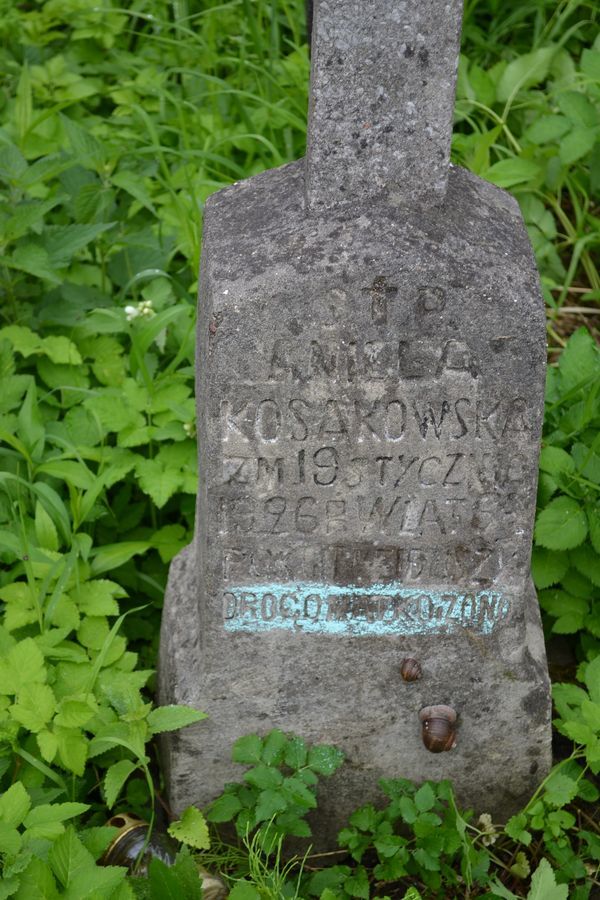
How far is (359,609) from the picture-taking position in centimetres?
226

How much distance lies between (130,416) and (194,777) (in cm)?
A: 90

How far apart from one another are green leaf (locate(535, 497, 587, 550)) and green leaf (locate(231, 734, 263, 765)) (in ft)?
2.60

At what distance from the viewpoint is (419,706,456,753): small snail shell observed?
231 centimetres

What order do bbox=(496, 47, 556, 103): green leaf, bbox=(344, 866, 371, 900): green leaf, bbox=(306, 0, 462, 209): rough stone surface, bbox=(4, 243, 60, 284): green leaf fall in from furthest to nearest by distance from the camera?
bbox=(496, 47, 556, 103): green leaf < bbox=(4, 243, 60, 284): green leaf < bbox=(344, 866, 371, 900): green leaf < bbox=(306, 0, 462, 209): rough stone surface

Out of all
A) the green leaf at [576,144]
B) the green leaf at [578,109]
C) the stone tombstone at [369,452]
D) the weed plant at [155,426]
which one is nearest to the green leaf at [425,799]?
the weed plant at [155,426]

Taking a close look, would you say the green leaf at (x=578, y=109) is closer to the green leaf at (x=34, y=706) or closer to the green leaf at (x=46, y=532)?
the green leaf at (x=46, y=532)

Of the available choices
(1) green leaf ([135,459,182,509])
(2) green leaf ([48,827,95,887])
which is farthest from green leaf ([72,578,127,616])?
(2) green leaf ([48,827,95,887])

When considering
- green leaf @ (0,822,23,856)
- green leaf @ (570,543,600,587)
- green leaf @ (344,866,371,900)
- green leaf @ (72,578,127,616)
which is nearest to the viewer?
green leaf @ (0,822,23,856)

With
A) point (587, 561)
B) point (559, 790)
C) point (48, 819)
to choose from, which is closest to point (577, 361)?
point (587, 561)

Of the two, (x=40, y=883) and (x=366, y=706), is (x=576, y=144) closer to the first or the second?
(x=366, y=706)

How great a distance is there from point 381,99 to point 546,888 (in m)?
1.39

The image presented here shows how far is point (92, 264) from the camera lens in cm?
347

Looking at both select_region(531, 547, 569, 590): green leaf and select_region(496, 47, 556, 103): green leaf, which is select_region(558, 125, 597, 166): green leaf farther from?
select_region(531, 547, 569, 590): green leaf

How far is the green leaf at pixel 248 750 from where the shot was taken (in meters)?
2.23
